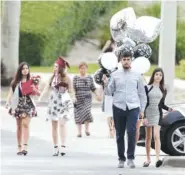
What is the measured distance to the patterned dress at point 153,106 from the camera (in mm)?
13789

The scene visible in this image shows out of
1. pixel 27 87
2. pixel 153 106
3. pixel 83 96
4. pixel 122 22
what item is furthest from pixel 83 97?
pixel 153 106

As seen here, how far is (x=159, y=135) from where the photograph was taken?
48.1 feet

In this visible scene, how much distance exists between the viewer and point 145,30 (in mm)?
14086

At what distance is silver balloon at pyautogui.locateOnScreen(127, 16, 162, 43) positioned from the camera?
14062 mm

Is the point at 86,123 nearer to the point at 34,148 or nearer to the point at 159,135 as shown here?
the point at 34,148

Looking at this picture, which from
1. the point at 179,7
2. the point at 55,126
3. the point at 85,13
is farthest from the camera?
the point at 179,7

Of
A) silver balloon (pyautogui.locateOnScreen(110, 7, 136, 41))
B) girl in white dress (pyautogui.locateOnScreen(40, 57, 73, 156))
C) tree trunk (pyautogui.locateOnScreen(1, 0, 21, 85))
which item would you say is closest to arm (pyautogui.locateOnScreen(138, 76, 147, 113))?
silver balloon (pyautogui.locateOnScreen(110, 7, 136, 41))

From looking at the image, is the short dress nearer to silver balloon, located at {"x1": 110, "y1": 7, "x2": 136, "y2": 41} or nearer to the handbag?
the handbag

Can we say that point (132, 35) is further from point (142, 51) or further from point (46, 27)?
point (46, 27)

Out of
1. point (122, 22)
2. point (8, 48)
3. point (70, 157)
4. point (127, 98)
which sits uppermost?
point (8, 48)

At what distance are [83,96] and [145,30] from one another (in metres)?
5.44

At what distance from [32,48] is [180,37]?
8327 millimetres

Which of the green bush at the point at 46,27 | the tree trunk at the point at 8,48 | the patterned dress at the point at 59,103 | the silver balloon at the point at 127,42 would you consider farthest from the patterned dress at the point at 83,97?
the green bush at the point at 46,27

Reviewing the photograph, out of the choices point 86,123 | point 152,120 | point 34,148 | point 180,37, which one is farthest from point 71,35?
point 152,120
